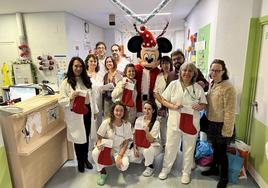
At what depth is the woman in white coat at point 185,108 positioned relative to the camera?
2.03 meters

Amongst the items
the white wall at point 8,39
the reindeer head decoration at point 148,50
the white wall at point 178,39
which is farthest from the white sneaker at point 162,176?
the white wall at point 178,39

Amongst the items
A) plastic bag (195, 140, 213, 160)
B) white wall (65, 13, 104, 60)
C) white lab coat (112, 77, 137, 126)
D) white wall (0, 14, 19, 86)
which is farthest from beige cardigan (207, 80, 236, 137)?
white wall (0, 14, 19, 86)

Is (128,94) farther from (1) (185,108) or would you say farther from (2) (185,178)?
(2) (185,178)

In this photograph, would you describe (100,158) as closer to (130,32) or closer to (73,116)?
(73,116)

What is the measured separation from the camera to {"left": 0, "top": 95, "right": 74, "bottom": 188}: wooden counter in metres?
1.79

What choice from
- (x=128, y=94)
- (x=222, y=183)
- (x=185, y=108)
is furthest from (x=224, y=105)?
(x=128, y=94)

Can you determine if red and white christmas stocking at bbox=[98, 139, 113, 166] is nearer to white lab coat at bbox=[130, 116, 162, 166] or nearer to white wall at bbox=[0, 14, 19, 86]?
white lab coat at bbox=[130, 116, 162, 166]

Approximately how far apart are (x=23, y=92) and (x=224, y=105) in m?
2.88

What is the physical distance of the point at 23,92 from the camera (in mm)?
3117

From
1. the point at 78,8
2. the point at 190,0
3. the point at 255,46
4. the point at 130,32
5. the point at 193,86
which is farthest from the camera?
the point at 130,32

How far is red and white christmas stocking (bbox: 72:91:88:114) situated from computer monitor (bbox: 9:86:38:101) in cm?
131

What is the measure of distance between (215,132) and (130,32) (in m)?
7.86

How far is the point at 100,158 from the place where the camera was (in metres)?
2.15

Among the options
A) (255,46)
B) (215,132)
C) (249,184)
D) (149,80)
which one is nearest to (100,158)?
(149,80)
